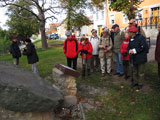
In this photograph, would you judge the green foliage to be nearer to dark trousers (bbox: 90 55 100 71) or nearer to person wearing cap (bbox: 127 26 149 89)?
dark trousers (bbox: 90 55 100 71)

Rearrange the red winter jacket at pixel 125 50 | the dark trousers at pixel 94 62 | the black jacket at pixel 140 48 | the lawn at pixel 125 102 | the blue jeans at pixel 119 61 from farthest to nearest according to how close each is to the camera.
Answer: the dark trousers at pixel 94 62 < the blue jeans at pixel 119 61 < the red winter jacket at pixel 125 50 < the black jacket at pixel 140 48 < the lawn at pixel 125 102

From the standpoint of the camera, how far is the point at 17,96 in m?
2.37

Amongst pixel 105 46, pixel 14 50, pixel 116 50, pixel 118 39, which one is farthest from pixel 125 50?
pixel 14 50

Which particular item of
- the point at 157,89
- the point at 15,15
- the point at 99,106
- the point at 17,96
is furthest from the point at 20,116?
the point at 15,15

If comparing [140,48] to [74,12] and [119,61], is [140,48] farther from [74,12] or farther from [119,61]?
[74,12]

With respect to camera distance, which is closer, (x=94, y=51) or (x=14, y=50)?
(x=94, y=51)

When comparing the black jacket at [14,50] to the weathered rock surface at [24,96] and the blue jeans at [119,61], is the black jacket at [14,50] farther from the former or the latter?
the weathered rock surface at [24,96]

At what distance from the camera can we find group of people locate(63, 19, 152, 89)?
14.9 ft

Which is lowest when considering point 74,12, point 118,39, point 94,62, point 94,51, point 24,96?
point 94,62

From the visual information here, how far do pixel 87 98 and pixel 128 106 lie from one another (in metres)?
1.12

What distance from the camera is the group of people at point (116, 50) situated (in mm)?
4537

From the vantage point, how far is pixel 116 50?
19.3 ft

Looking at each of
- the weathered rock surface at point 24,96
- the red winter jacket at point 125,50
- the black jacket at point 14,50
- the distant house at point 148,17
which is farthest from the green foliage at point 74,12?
the weathered rock surface at point 24,96

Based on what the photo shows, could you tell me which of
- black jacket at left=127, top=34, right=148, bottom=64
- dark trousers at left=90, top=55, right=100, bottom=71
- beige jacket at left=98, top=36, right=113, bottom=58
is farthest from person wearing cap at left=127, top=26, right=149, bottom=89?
dark trousers at left=90, top=55, right=100, bottom=71
